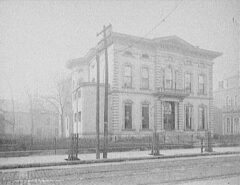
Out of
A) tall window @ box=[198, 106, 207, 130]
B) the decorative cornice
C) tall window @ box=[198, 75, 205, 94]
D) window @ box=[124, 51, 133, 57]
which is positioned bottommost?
tall window @ box=[198, 106, 207, 130]

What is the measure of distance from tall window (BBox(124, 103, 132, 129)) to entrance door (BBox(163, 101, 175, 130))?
171 inches

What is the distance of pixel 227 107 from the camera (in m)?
37.6

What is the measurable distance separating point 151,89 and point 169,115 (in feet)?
12.1

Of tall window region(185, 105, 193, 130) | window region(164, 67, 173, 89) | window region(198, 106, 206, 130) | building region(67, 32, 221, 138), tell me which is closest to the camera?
building region(67, 32, 221, 138)

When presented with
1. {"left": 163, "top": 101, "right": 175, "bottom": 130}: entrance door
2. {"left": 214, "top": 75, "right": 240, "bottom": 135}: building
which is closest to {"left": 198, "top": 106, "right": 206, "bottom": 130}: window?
{"left": 163, "top": 101, "right": 175, "bottom": 130}: entrance door

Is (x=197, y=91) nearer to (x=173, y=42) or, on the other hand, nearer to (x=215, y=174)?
(x=173, y=42)

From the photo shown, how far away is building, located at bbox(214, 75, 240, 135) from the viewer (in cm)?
3509

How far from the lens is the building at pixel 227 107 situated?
3509 centimetres

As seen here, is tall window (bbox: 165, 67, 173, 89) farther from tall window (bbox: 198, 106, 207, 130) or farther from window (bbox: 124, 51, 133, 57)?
tall window (bbox: 198, 106, 207, 130)

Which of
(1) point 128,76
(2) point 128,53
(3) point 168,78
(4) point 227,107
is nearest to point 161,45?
(3) point 168,78

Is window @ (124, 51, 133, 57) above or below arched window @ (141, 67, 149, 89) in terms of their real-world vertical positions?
above

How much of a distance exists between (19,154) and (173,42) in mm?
20074

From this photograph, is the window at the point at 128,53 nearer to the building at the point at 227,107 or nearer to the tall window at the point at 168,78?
the tall window at the point at 168,78

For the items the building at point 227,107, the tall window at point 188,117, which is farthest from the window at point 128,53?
the building at point 227,107
